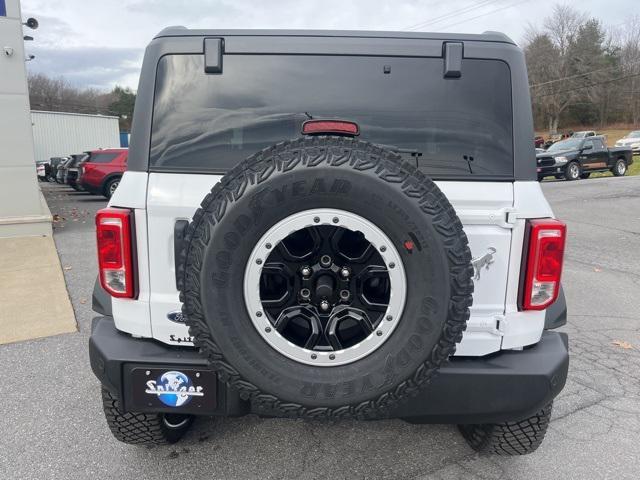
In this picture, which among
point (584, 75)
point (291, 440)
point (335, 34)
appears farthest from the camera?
point (584, 75)

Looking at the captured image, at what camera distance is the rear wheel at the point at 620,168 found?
838 inches

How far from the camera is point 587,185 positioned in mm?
16703

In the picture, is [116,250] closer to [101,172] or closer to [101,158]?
[101,172]

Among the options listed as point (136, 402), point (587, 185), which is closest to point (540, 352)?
point (136, 402)

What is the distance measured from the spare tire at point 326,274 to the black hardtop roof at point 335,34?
70 centimetres

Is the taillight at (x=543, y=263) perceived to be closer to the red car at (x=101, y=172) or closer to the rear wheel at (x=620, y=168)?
the red car at (x=101, y=172)

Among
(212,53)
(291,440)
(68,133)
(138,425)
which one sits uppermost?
(212,53)

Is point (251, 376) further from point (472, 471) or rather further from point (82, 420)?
point (82, 420)

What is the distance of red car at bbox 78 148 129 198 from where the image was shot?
50.5ft

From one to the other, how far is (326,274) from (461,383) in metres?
0.75

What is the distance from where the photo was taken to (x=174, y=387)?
6.87ft

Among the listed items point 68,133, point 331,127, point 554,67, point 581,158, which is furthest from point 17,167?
point 554,67

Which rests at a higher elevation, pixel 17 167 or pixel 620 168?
pixel 17 167

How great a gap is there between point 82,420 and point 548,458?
2678 mm
